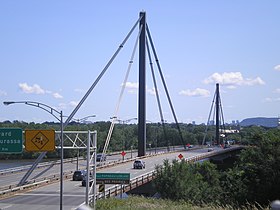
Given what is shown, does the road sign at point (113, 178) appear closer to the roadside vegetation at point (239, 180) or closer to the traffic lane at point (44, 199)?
the traffic lane at point (44, 199)

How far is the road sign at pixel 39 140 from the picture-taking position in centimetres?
2593

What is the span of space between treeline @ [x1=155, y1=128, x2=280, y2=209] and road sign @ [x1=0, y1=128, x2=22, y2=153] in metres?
10.6

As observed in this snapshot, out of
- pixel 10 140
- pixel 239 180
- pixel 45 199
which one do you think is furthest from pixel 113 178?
pixel 10 140

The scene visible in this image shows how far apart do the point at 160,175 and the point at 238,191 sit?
8.36 m

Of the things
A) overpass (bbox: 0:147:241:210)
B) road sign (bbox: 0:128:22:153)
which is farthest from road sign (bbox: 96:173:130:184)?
road sign (bbox: 0:128:22:153)

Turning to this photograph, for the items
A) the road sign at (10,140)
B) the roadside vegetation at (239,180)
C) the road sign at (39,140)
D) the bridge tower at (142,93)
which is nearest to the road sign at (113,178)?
the roadside vegetation at (239,180)

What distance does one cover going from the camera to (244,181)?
38.0 meters

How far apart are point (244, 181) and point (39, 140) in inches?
709

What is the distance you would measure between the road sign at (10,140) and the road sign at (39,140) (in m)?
0.72

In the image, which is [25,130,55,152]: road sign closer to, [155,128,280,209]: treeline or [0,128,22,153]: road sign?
[0,128,22,153]: road sign

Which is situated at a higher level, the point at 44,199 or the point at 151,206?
the point at 151,206

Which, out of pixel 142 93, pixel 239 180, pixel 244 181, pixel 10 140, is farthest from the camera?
pixel 142 93

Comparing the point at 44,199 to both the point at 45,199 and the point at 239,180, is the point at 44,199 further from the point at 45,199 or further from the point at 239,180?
the point at 239,180

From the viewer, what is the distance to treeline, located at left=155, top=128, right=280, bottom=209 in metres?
34.3
